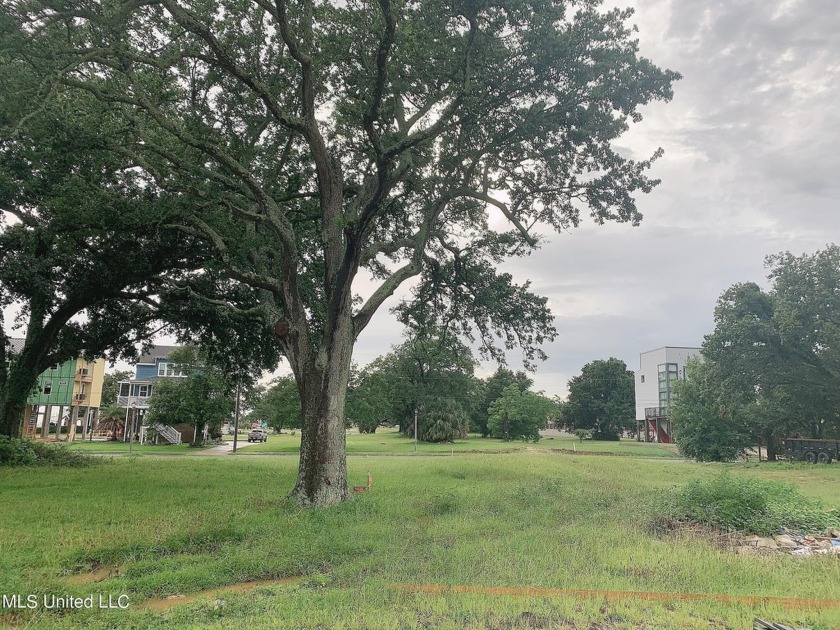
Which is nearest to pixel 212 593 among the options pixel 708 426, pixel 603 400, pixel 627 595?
pixel 627 595

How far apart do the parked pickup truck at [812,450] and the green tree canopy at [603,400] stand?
4291 centimetres

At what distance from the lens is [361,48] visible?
11.5 meters

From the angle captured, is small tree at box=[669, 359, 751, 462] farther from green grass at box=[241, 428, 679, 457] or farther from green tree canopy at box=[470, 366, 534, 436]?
green tree canopy at box=[470, 366, 534, 436]

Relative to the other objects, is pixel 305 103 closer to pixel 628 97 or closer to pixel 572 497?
pixel 628 97

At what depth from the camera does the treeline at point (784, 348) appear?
93.4 ft

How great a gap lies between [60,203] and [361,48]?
8154 millimetres

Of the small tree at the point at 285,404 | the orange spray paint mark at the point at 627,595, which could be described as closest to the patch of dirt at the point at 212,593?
the orange spray paint mark at the point at 627,595

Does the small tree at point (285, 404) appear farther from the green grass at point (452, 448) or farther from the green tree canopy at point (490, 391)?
the green tree canopy at point (490, 391)

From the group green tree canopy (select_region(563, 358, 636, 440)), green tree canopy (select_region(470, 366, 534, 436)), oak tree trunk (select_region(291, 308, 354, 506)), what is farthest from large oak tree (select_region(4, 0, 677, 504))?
green tree canopy (select_region(563, 358, 636, 440))

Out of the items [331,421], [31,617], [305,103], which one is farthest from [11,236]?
[31,617]

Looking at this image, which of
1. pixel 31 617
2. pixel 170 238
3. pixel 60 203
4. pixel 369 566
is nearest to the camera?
pixel 31 617

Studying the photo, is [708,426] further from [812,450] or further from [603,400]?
[603,400]

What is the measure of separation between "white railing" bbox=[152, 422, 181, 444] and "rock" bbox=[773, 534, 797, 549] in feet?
148

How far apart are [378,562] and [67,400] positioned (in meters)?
54.2
